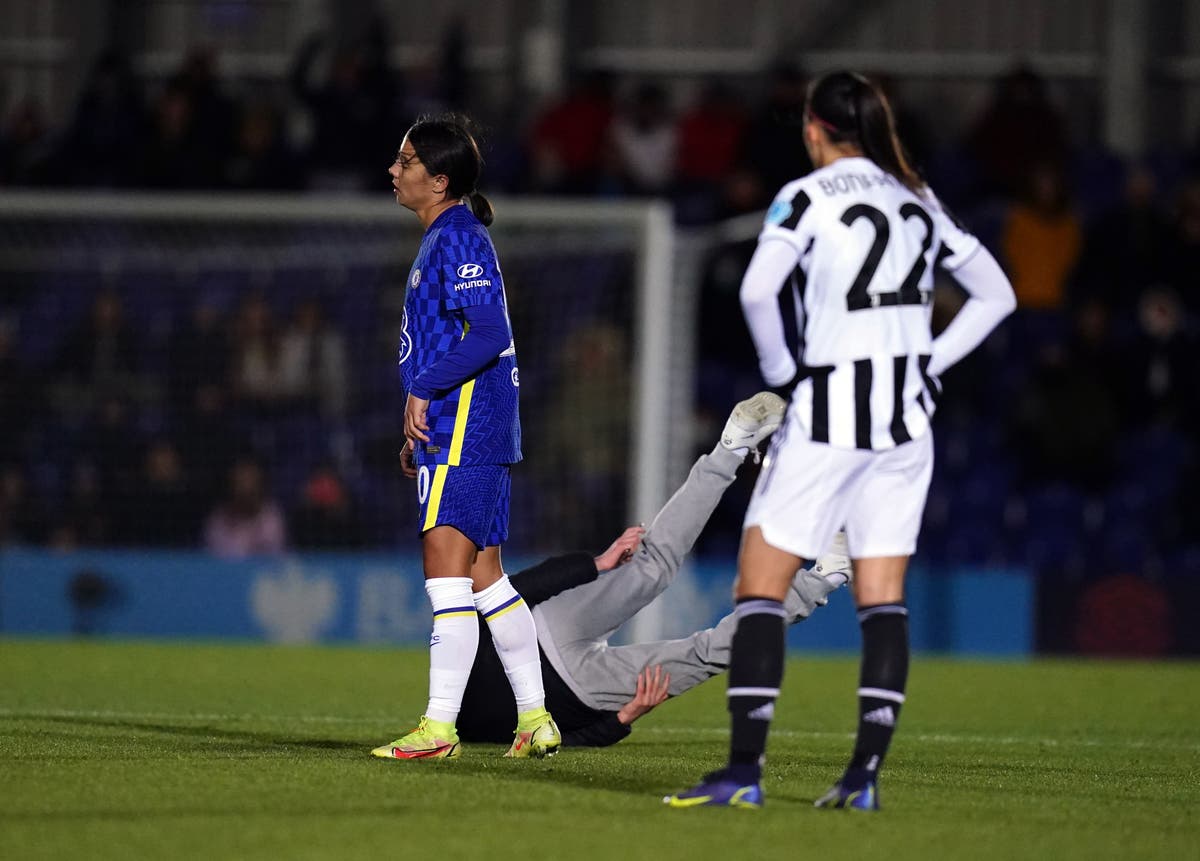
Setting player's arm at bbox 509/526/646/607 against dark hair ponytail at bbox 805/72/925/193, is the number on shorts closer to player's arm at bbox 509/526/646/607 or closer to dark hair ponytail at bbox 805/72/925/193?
player's arm at bbox 509/526/646/607

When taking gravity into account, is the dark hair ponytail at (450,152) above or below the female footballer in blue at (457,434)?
above

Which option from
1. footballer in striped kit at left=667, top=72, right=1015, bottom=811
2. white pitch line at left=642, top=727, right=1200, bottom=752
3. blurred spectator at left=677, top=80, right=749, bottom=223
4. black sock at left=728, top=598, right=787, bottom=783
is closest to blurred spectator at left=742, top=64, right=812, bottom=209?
blurred spectator at left=677, top=80, right=749, bottom=223

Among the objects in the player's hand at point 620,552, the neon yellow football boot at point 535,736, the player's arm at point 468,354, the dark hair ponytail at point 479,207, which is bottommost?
the neon yellow football boot at point 535,736

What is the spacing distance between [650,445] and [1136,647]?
3.88 m

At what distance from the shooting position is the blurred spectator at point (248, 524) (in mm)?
12602

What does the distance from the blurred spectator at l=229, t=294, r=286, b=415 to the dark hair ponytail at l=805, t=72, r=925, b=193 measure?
29.9 ft

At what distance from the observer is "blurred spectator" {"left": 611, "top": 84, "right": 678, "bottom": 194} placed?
14977 millimetres

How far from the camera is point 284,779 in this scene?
4641 millimetres

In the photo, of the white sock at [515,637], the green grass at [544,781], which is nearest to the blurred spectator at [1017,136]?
the green grass at [544,781]

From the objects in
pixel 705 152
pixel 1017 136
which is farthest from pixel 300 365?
pixel 1017 136

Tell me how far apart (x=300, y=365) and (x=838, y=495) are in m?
9.21

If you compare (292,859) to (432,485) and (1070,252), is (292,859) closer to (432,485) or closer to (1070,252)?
(432,485)

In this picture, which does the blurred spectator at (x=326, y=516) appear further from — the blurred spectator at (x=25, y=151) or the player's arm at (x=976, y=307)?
the player's arm at (x=976, y=307)

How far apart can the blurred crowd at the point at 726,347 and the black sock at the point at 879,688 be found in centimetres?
796
